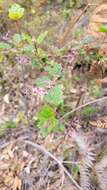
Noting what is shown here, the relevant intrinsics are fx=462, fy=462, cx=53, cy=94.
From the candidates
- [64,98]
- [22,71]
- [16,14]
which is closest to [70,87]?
[64,98]

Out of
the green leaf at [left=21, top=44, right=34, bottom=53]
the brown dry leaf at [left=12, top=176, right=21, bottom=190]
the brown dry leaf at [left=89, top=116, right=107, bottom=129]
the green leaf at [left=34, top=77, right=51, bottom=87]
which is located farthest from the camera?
the green leaf at [left=21, top=44, right=34, bottom=53]

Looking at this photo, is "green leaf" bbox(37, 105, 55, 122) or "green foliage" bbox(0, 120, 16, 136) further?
"green foliage" bbox(0, 120, 16, 136)

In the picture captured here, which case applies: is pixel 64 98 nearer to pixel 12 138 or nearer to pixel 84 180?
pixel 12 138

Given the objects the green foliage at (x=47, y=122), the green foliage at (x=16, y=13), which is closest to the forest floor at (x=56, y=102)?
the green foliage at (x=47, y=122)

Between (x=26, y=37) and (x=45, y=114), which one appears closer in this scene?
(x=45, y=114)


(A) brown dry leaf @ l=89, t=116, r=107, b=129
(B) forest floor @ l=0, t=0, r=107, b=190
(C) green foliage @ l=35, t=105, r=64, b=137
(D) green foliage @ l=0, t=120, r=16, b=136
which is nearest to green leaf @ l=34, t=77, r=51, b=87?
(B) forest floor @ l=0, t=0, r=107, b=190

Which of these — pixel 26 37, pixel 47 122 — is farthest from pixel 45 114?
pixel 26 37

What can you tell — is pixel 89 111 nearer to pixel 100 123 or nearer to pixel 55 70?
pixel 100 123

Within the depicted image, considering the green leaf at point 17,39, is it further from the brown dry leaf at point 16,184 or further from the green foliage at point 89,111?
the brown dry leaf at point 16,184

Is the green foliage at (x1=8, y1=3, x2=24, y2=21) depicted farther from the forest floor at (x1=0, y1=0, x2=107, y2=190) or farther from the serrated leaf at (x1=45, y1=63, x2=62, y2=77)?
the serrated leaf at (x1=45, y1=63, x2=62, y2=77)
